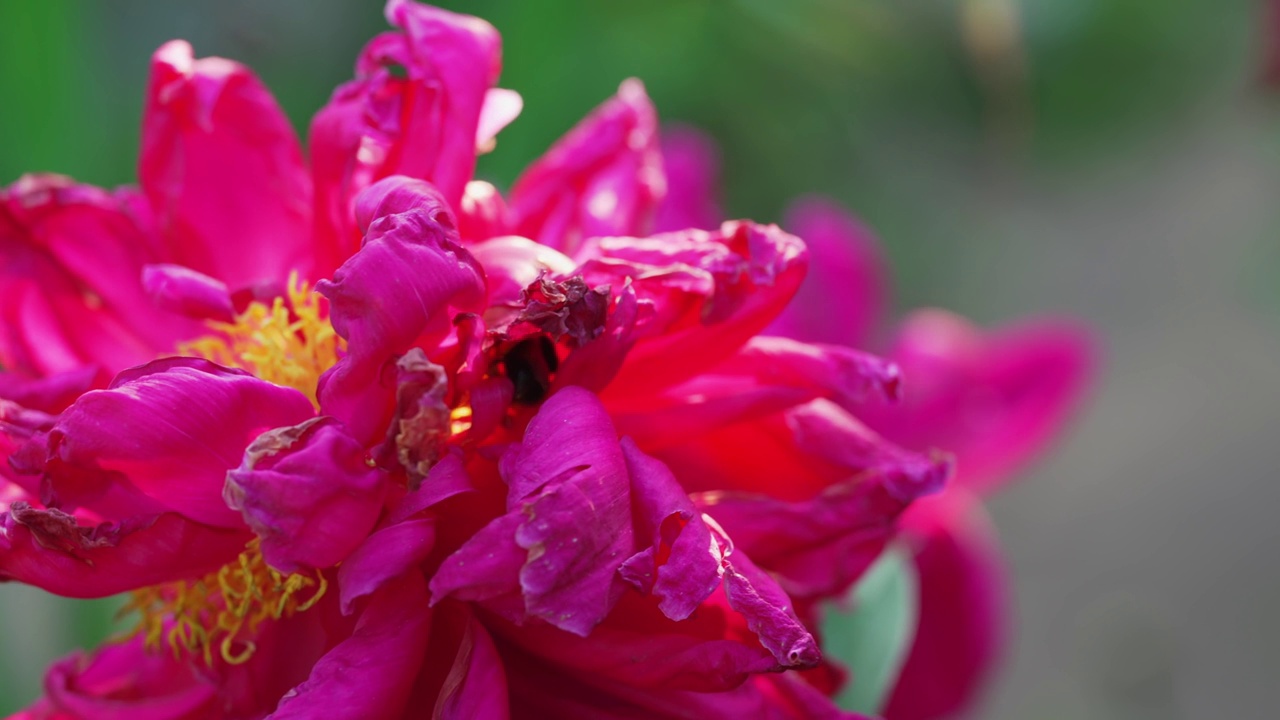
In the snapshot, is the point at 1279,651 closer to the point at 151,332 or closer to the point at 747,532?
the point at 747,532

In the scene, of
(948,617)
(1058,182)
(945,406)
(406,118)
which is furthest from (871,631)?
(1058,182)

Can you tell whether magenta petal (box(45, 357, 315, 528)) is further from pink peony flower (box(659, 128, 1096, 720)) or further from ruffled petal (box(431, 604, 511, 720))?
pink peony flower (box(659, 128, 1096, 720))

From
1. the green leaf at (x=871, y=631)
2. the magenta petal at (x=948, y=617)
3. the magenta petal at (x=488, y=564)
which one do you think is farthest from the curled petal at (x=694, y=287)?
the magenta petal at (x=948, y=617)

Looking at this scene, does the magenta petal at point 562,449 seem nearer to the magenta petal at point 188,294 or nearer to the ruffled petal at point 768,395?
the ruffled petal at point 768,395

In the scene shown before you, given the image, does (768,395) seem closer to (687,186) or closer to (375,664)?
(375,664)

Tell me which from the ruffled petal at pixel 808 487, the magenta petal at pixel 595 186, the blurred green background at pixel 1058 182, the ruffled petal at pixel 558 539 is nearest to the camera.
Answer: the ruffled petal at pixel 558 539

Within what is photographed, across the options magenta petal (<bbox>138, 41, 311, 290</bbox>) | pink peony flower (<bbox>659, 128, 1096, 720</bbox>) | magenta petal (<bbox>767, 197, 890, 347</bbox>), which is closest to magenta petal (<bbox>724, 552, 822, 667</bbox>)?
magenta petal (<bbox>138, 41, 311, 290</bbox>)
